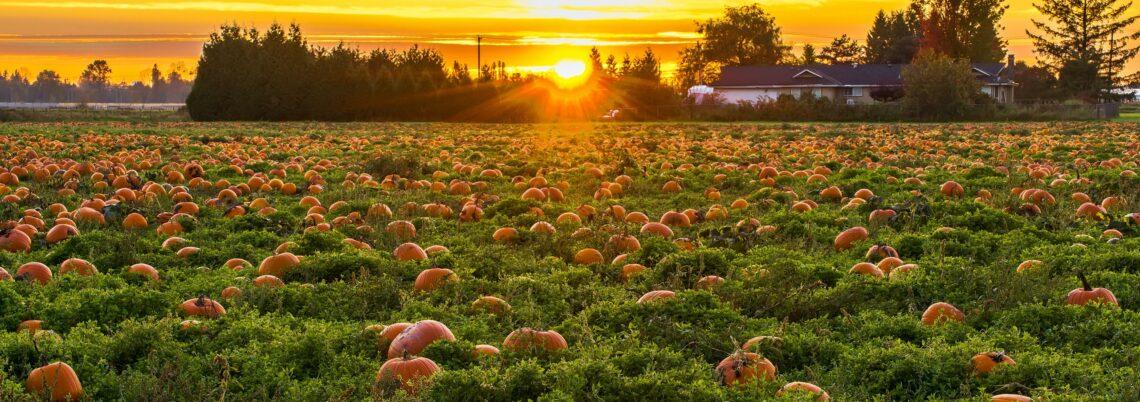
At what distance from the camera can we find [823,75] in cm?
8812

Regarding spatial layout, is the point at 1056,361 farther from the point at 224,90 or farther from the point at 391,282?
the point at 224,90

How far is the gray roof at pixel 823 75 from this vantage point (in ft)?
286

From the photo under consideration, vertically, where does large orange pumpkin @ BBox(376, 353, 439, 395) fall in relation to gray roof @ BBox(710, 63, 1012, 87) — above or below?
below

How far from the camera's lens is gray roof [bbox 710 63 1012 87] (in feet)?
286

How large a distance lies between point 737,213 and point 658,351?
16.8 ft

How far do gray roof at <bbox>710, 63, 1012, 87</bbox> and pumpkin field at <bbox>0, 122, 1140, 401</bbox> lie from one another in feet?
257

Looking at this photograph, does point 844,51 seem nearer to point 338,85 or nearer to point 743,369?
point 338,85

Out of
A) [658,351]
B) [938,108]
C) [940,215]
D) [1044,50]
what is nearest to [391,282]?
[658,351]

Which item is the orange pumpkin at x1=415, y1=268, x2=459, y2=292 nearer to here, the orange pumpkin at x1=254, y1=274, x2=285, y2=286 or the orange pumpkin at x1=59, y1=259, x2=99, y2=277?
the orange pumpkin at x1=254, y1=274, x2=285, y2=286

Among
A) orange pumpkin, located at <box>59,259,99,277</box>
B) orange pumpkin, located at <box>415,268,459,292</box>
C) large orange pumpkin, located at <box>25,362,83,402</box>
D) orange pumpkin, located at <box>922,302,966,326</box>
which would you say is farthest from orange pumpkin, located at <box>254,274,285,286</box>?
orange pumpkin, located at <box>922,302,966,326</box>

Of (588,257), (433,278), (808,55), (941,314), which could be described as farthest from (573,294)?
(808,55)

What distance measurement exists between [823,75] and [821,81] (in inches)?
30.2

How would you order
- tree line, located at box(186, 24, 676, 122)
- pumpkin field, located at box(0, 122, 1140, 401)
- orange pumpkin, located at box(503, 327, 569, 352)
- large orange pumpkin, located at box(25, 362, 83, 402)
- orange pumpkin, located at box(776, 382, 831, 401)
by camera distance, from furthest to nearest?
Result: 1. tree line, located at box(186, 24, 676, 122)
2. orange pumpkin, located at box(503, 327, 569, 352)
3. pumpkin field, located at box(0, 122, 1140, 401)
4. large orange pumpkin, located at box(25, 362, 83, 402)
5. orange pumpkin, located at box(776, 382, 831, 401)

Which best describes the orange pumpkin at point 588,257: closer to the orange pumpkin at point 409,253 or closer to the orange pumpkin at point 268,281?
the orange pumpkin at point 409,253
